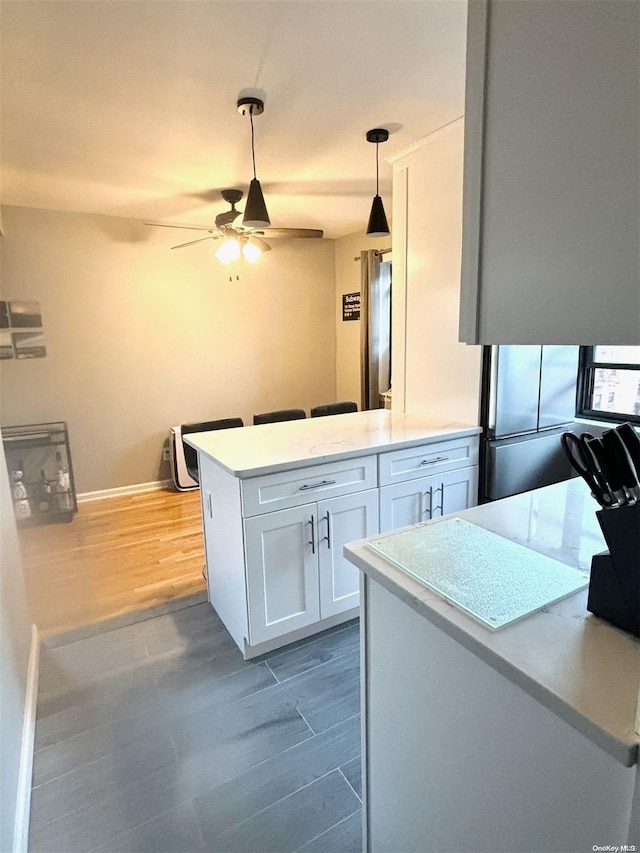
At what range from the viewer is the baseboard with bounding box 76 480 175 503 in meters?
4.29

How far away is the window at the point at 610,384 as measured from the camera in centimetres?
282

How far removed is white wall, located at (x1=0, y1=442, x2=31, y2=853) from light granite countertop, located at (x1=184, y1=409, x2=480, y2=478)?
0.88 meters

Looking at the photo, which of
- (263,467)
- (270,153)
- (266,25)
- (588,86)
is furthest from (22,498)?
(588,86)

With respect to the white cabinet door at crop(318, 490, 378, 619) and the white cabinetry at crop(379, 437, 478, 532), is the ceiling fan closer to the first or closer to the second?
the white cabinetry at crop(379, 437, 478, 532)

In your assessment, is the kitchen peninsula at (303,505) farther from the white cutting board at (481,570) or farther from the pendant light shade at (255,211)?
the pendant light shade at (255,211)

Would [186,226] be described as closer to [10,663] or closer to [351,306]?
[351,306]

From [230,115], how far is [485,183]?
6.85ft

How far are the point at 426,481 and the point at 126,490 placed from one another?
126 inches

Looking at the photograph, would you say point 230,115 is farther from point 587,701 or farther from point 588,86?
point 587,701

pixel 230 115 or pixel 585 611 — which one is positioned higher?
pixel 230 115

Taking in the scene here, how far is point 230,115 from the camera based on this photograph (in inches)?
89.6

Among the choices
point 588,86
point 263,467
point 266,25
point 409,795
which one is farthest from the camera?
point 263,467

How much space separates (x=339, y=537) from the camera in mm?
2209

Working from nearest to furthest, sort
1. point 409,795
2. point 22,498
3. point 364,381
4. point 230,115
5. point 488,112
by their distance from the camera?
point 488,112 → point 409,795 → point 230,115 → point 22,498 → point 364,381
